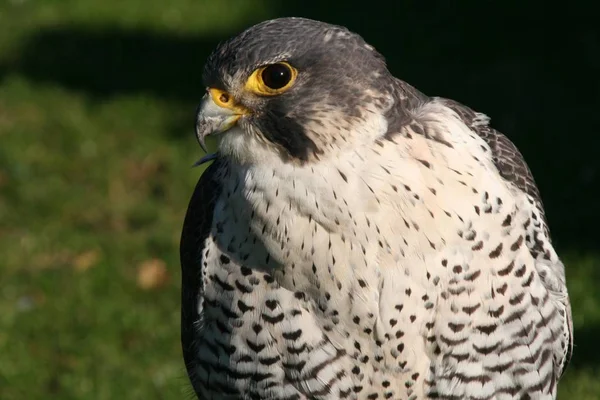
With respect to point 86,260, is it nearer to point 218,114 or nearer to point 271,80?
point 218,114

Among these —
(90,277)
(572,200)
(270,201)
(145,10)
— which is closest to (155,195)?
(90,277)

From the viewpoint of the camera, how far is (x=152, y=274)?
21.9ft

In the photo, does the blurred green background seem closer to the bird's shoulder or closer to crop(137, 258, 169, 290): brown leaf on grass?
crop(137, 258, 169, 290): brown leaf on grass

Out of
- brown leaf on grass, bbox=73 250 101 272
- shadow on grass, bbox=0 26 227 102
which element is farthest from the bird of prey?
shadow on grass, bbox=0 26 227 102

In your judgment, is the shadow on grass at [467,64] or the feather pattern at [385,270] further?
the shadow on grass at [467,64]

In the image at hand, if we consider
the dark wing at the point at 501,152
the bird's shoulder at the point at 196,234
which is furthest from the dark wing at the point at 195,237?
the dark wing at the point at 501,152

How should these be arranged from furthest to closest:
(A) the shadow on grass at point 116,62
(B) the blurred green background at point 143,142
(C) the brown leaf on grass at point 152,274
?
1. (A) the shadow on grass at point 116,62
2. (C) the brown leaf on grass at point 152,274
3. (B) the blurred green background at point 143,142

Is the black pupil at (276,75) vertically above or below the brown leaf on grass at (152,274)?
above

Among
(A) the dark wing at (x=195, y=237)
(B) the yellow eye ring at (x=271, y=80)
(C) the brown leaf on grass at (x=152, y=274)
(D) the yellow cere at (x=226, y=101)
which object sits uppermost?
(B) the yellow eye ring at (x=271, y=80)

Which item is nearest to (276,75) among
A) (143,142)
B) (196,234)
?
(196,234)

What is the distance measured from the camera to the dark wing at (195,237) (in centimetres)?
380

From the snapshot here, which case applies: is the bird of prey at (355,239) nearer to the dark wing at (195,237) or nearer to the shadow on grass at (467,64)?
the dark wing at (195,237)

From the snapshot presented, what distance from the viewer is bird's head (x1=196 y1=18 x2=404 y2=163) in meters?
3.30

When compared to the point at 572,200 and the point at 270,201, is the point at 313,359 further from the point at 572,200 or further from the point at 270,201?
the point at 572,200
